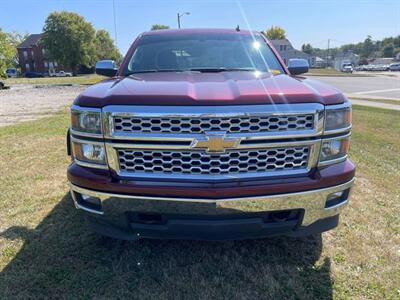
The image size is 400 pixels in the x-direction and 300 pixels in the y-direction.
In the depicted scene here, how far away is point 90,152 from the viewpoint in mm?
2248

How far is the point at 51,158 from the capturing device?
17.9 ft

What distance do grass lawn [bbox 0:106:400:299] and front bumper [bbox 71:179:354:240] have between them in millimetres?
389

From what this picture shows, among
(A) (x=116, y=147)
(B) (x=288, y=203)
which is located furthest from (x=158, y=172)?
(B) (x=288, y=203)

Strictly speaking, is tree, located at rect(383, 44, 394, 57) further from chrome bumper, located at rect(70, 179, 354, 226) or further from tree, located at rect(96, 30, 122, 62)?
chrome bumper, located at rect(70, 179, 354, 226)

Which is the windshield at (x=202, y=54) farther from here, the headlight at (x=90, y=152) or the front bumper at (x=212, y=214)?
the front bumper at (x=212, y=214)

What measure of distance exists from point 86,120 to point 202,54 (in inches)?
70.7

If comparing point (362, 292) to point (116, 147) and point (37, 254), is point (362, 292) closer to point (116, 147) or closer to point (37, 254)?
→ point (116, 147)

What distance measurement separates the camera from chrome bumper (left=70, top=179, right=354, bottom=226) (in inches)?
83.0

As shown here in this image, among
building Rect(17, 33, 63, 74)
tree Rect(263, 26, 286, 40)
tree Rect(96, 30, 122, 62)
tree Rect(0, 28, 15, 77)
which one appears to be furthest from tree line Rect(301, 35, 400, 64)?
tree Rect(0, 28, 15, 77)

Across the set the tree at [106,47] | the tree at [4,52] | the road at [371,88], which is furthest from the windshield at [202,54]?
the tree at [106,47]

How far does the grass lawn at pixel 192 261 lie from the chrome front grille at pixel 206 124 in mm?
1096

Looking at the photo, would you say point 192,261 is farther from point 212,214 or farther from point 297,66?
point 297,66

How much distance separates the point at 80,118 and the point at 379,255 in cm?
247

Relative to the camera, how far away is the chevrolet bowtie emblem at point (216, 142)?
2041 mm
